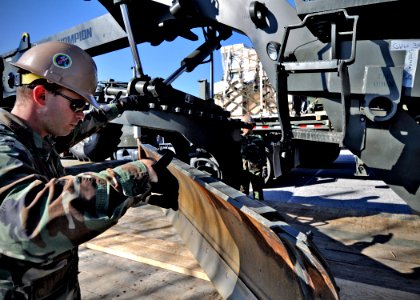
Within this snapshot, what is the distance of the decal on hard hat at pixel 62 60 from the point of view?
138cm

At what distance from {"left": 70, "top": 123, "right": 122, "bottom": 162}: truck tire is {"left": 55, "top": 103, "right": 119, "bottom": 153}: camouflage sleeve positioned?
309cm

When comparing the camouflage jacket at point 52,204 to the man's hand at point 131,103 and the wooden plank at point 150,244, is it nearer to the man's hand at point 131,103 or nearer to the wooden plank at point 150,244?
the wooden plank at point 150,244

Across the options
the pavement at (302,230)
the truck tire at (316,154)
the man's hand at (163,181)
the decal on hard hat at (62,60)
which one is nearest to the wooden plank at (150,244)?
the pavement at (302,230)

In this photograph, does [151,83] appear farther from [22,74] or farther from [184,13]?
[22,74]

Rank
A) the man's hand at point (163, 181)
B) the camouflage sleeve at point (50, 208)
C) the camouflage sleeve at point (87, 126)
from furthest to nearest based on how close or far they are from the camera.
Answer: the camouflage sleeve at point (87, 126) < the man's hand at point (163, 181) < the camouflage sleeve at point (50, 208)

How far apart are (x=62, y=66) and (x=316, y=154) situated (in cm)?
799

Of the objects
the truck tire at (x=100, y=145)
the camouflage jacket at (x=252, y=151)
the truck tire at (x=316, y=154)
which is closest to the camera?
the truck tire at (x=100, y=145)

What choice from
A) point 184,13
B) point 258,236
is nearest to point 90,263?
point 258,236

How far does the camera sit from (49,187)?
99 cm

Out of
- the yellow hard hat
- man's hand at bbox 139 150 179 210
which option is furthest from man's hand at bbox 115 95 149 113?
man's hand at bbox 139 150 179 210

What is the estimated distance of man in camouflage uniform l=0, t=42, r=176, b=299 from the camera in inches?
37.7

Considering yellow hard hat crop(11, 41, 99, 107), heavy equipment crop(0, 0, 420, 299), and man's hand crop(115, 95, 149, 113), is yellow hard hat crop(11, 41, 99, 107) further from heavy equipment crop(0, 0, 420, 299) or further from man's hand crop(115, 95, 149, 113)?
man's hand crop(115, 95, 149, 113)

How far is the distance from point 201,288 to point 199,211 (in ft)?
2.39

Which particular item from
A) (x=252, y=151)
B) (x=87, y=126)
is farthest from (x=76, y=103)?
(x=252, y=151)
